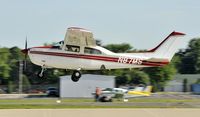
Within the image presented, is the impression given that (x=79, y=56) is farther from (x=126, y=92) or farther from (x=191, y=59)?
(x=191, y=59)

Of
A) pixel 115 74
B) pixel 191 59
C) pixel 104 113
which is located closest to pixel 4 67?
pixel 115 74

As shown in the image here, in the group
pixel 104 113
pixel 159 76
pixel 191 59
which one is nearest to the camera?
pixel 104 113

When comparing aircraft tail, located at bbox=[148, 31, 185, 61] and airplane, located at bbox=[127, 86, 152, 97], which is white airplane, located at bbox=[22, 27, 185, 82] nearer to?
aircraft tail, located at bbox=[148, 31, 185, 61]

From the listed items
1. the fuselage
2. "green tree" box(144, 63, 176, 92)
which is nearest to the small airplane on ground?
the fuselage

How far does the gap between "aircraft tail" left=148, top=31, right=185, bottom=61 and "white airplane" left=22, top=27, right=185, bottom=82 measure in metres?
1.16

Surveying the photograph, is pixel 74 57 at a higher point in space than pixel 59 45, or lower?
lower

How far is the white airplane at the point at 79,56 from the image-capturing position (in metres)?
27.0

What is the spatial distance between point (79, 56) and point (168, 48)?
575 centimetres

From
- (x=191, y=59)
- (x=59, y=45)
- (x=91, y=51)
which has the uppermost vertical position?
(x=191, y=59)

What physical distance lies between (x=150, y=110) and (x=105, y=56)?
47.7 ft

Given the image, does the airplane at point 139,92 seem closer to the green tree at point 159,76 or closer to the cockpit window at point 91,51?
the cockpit window at point 91,51

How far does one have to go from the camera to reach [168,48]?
2998 cm

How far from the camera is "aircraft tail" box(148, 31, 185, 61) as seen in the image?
29716mm

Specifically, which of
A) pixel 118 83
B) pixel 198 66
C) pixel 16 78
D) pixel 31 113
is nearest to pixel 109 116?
pixel 31 113
